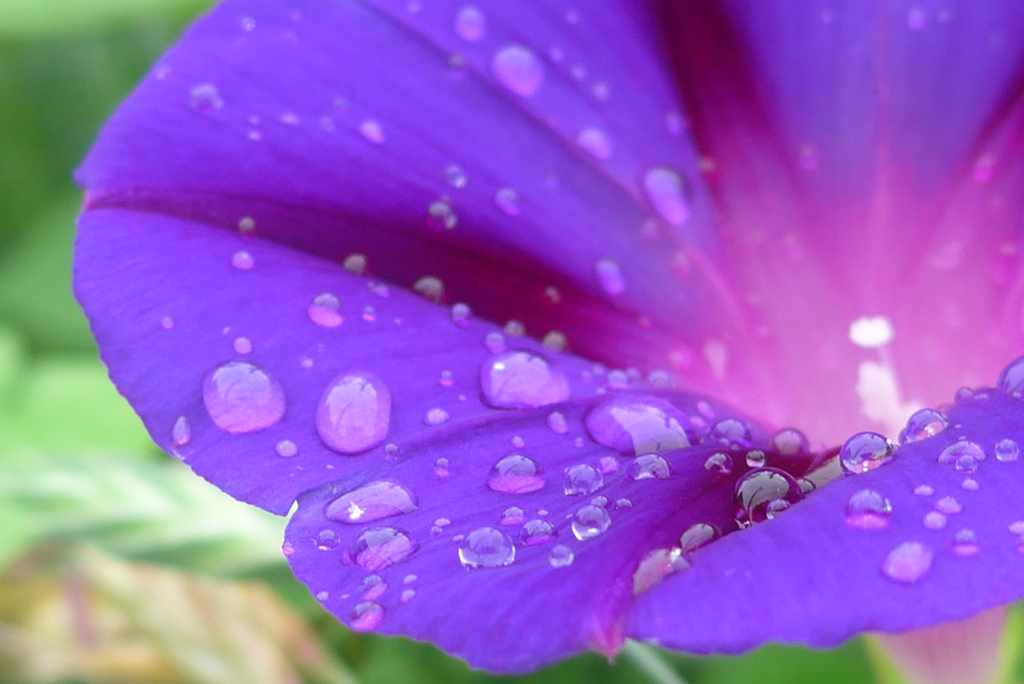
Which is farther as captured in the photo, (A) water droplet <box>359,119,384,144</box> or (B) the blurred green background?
(B) the blurred green background

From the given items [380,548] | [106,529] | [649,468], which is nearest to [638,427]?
[649,468]

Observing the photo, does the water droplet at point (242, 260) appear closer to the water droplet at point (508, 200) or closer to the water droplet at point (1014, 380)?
the water droplet at point (508, 200)

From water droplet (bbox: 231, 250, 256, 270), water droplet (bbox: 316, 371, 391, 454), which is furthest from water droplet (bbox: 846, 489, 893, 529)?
water droplet (bbox: 231, 250, 256, 270)

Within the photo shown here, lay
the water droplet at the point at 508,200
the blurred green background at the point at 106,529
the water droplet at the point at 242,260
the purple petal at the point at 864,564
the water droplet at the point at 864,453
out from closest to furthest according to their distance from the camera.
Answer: the purple petal at the point at 864,564
the water droplet at the point at 864,453
the water droplet at the point at 242,260
the water droplet at the point at 508,200
the blurred green background at the point at 106,529

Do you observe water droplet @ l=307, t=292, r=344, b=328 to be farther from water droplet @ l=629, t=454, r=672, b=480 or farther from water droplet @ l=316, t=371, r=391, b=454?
water droplet @ l=629, t=454, r=672, b=480

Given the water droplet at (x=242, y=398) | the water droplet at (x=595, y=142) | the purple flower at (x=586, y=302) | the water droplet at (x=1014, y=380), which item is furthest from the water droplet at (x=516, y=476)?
the water droplet at (x=595, y=142)

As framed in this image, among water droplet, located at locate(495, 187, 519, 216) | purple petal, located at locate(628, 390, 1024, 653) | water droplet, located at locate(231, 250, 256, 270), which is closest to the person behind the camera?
purple petal, located at locate(628, 390, 1024, 653)
